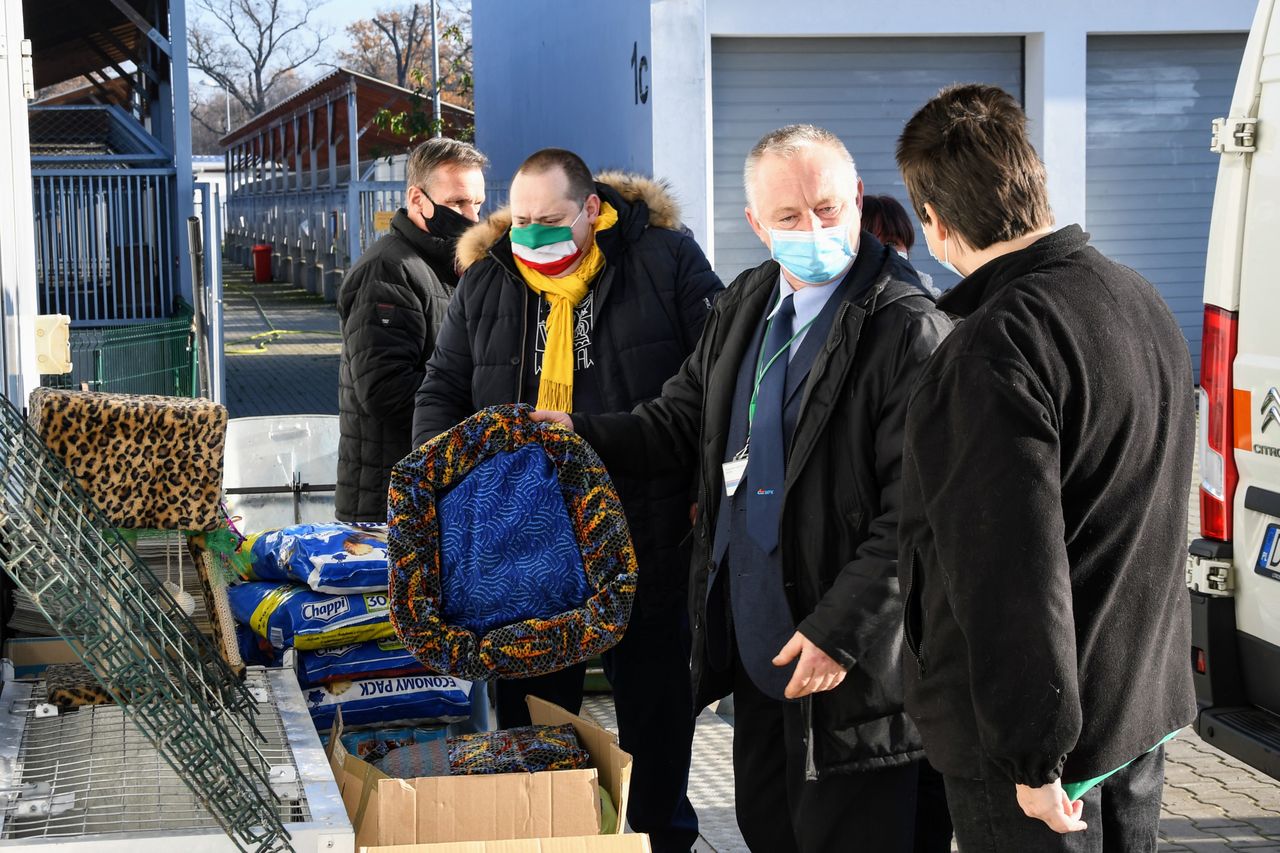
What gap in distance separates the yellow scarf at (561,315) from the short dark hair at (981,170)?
65.2 inches

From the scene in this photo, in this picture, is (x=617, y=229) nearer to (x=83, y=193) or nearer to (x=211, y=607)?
(x=211, y=607)

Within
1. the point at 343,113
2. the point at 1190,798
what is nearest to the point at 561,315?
the point at 1190,798

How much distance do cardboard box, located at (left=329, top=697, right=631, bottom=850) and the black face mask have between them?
258 centimetres

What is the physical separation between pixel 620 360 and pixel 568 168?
0.53 m

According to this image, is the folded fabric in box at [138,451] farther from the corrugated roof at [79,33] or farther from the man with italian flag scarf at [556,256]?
the corrugated roof at [79,33]

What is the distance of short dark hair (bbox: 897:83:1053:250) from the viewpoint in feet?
7.70

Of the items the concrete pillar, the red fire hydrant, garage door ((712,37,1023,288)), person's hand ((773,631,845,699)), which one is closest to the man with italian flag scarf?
person's hand ((773,631,845,699))

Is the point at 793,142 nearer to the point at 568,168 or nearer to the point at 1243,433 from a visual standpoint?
the point at 568,168

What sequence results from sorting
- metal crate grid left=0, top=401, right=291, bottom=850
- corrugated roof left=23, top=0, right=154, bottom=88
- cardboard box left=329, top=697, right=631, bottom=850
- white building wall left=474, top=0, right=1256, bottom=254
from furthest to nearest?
corrugated roof left=23, top=0, right=154, bottom=88
white building wall left=474, top=0, right=1256, bottom=254
cardboard box left=329, top=697, right=631, bottom=850
metal crate grid left=0, top=401, right=291, bottom=850

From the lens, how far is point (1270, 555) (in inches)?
155

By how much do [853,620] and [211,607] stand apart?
1271 mm

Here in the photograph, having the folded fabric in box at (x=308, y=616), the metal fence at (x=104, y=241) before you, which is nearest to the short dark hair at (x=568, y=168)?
the folded fabric in box at (x=308, y=616)

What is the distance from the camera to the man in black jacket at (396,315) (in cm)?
477

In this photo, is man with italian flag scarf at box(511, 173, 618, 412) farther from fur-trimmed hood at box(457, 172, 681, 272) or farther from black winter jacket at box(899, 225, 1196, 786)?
black winter jacket at box(899, 225, 1196, 786)
